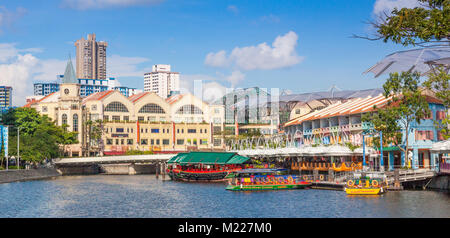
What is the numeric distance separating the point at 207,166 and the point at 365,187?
40513 mm

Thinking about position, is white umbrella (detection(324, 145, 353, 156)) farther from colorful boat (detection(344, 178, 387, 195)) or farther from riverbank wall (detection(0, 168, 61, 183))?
riverbank wall (detection(0, 168, 61, 183))

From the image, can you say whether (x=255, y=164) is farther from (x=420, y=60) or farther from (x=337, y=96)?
(x=337, y=96)

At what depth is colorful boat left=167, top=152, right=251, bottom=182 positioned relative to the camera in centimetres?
9021

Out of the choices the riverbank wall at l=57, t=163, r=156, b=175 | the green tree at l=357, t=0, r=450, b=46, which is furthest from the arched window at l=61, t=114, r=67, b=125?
the green tree at l=357, t=0, r=450, b=46

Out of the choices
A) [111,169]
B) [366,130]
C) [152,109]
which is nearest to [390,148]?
[366,130]

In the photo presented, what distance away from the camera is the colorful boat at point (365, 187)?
57.9 metres

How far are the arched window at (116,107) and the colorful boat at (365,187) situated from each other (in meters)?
98.2

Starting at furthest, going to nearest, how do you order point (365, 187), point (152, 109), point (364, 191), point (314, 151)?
point (152, 109), point (314, 151), point (365, 187), point (364, 191)

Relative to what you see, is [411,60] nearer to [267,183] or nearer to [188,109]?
[267,183]

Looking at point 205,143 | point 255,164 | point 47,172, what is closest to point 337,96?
point 205,143

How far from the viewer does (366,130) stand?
73312mm

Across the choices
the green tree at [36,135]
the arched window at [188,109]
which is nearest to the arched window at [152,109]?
the arched window at [188,109]

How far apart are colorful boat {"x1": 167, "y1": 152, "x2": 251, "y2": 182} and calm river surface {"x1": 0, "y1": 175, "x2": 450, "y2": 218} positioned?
19.2 metres

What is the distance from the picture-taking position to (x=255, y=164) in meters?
101
